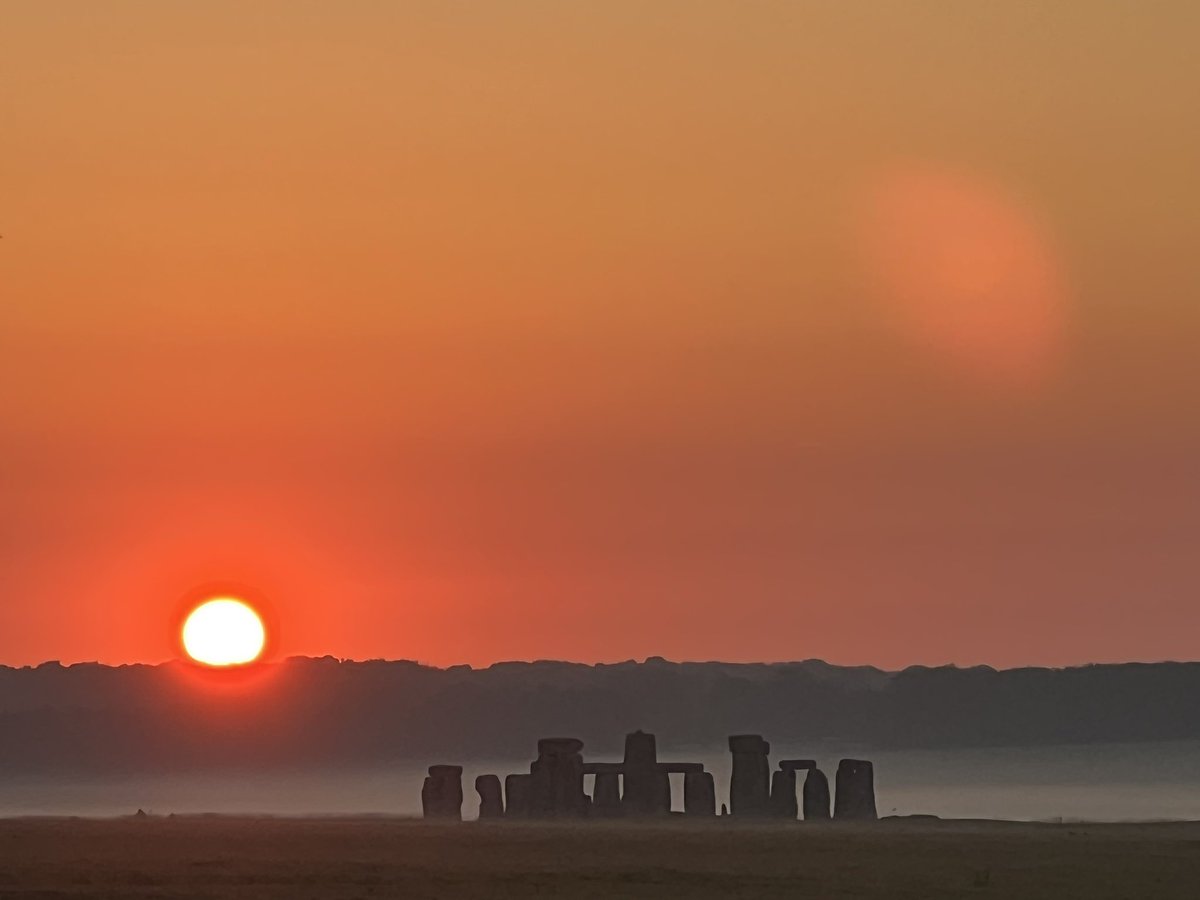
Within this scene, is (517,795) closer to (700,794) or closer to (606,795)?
(606,795)

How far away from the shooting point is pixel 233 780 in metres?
156

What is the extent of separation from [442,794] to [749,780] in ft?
18.8

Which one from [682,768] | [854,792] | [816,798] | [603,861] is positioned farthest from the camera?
[682,768]

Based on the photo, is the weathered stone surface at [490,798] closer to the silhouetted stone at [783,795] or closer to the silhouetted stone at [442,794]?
the silhouetted stone at [442,794]

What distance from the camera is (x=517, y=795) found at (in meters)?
49.9

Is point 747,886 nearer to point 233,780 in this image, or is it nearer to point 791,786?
point 791,786

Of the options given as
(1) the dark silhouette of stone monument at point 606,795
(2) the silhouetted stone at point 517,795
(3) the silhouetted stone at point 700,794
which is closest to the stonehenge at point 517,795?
(2) the silhouetted stone at point 517,795

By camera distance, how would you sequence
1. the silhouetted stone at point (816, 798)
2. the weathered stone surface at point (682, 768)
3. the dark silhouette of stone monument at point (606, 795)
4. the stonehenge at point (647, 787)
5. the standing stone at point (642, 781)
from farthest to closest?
the standing stone at point (642, 781), the dark silhouette of stone monument at point (606, 795), the weathered stone surface at point (682, 768), the stonehenge at point (647, 787), the silhouetted stone at point (816, 798)

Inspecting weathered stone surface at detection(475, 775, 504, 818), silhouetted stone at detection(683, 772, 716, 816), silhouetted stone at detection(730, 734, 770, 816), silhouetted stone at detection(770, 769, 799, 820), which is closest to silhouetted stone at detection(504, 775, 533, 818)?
weathered stone surface at detection(475, 775, 504, 818)

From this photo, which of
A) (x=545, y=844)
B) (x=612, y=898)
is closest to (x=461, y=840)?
(x=545, y=844)

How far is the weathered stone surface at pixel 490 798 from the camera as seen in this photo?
49.7 m

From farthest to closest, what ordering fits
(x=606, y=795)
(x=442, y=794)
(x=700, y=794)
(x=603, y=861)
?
1. (x=442, y=794)
2. (x=606, y=795)
3. (x=700, y=794)
4. (x=603, y=861)

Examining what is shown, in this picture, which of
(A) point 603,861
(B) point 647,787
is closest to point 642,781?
(B) point 647,787

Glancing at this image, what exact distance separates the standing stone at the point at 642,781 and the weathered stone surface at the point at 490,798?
2.23 m
